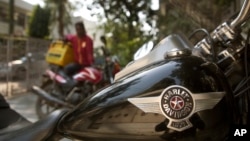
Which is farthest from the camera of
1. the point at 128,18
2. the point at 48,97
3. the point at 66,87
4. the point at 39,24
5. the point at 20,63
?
the point at 39,24

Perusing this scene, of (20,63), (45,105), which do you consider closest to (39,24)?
(20,63)

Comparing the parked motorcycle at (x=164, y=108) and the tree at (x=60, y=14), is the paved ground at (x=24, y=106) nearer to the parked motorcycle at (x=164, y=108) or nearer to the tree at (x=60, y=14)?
the parked motorcycle at (x=164, y=108)

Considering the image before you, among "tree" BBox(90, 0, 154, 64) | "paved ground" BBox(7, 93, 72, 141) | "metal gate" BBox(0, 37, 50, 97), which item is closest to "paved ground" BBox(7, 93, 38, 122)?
"paved ground" BBox(7, 93, 72, 141)

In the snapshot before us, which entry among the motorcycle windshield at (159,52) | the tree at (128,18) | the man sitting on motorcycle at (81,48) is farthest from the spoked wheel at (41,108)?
the motorcycle windshield at (159,52)

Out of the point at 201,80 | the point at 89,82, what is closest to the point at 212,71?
the point at 201,80

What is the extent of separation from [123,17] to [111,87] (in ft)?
25.1

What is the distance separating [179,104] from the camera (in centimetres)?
121

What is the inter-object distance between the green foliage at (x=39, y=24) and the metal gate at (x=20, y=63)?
43.3 feet

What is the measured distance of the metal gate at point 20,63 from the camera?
9672 millimetres

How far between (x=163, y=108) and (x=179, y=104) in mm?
50

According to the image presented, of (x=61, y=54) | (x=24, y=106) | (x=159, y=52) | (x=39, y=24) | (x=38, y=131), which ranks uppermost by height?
(x=39, y=24)

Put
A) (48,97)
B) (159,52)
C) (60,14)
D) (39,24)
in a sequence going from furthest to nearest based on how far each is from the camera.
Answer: (39,24)
(60,14)
(48,97)
(159,52)

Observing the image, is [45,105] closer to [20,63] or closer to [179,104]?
[20,63]

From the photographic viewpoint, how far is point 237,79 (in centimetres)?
150
